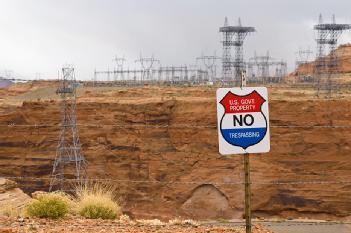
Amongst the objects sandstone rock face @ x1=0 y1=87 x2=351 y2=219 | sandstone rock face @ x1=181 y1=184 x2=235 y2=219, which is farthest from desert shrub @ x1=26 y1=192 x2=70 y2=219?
sandstone rock face @ x1=181 y1=184 x2=235 y2=219

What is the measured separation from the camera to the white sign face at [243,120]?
195 inches

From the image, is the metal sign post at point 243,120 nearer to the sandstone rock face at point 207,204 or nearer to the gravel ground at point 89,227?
the gravel ground at point 89,227

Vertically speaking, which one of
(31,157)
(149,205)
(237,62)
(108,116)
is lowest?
(149,205)

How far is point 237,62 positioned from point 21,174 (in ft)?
75.4

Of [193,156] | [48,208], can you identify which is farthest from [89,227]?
[193,156]

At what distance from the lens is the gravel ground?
24.0 ft

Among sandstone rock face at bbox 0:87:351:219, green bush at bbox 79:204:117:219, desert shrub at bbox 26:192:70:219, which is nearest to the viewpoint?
desert shrub at bbox 26:192:70:219

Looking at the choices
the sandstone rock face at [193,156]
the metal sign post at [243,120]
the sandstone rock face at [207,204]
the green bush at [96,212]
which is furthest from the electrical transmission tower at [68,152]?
the metal sign post at [243,120]

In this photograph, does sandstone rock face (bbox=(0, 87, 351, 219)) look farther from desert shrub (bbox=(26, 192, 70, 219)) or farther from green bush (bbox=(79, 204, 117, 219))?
desert shrub (bbox=(26, 192, 70, 219))

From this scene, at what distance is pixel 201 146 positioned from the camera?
30562 mm

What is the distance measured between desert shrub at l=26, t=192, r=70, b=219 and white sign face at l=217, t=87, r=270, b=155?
4.77m

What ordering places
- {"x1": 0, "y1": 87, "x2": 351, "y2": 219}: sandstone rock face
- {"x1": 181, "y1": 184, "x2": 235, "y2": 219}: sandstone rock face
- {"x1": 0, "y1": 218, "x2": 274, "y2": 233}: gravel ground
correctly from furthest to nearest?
{"x1": 0, "y1": 87, "x2": 351, "y2": 219}: sandstone rock face → {"x1": 181, "y1": 184, "x2": 235, "y2": 219}: sandstone rock face → {"x1": 0, "y1": 218, "x2": 274, "y2": 233}: gravel ground

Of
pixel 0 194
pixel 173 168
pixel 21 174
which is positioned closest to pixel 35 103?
pixel 21 174

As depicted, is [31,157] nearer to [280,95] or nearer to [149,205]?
[149,205]
